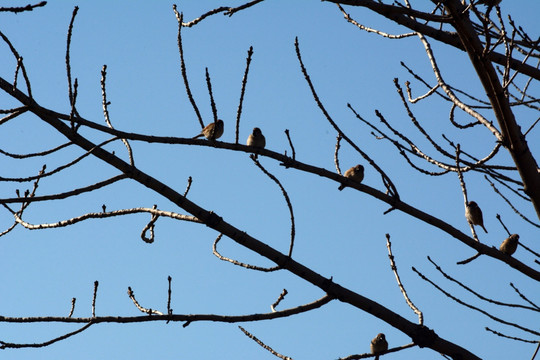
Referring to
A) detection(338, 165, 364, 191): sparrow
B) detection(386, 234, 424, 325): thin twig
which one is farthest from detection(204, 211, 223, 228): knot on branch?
detection(338, 165, 364, 191): sparrow

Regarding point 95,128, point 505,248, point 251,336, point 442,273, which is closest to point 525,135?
point 442,273

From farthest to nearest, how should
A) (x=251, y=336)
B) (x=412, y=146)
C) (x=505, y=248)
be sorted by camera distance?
(x=505, y=248)
(x=412, y=146)
(x=251, y=336)

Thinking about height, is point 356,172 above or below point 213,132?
above

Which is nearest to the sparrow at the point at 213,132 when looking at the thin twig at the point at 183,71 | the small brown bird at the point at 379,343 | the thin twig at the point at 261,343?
the thin twig at the point at 183,71

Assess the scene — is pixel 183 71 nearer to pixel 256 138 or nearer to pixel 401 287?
pixel 401 287

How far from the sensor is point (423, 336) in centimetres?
356

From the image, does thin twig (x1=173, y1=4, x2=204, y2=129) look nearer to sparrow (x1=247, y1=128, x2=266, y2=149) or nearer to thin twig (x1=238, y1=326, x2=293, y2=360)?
thin twig (x1=238, y1=326, x2=293, y2=360)

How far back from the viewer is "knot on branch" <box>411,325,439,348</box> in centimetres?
356

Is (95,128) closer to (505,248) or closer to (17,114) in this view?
(17,114)

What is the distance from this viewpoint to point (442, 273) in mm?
3893

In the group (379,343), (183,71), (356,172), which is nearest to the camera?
(183,71)

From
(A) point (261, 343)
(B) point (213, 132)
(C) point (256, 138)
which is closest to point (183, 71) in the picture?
(B) point (213, 132)

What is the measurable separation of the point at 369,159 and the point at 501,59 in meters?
1.14

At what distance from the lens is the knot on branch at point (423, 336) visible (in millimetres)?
3559
